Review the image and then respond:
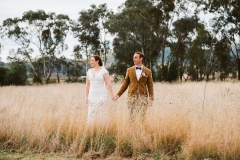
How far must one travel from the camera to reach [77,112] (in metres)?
6.04

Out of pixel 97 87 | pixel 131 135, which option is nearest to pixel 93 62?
pixel 97 87

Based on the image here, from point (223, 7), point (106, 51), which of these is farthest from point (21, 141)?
point (106, 51)

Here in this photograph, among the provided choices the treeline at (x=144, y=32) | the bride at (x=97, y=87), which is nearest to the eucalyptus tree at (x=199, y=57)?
the treeline at (x=144, y=32)

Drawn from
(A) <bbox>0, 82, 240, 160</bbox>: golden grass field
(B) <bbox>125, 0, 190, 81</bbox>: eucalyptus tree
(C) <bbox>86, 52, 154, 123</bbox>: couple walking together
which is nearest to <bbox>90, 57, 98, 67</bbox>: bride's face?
(C) <bbox>86, 52, 154, 123</bbox>: couple walking together

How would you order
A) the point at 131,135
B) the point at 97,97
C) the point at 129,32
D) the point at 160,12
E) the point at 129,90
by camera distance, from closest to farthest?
the point at 131,135 → the point at 129,90 → the point at 97,97 → the point at 160,12 → the point at 129,32

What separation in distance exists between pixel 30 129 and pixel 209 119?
3.83 metres

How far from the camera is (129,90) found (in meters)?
6.10

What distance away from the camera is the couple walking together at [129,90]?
5.69 metres

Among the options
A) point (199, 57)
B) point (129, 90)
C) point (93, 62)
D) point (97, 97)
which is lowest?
point (97, 97)

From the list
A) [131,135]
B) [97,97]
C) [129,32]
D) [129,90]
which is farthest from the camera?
[129,32]

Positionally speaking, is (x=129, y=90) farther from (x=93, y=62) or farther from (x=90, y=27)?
(x=90, y=27)

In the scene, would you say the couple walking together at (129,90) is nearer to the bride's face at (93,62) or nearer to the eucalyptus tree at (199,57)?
the bride's face at (93,62)

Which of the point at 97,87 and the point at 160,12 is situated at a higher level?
the point at 160,12

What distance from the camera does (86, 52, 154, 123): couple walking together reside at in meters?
5.69
